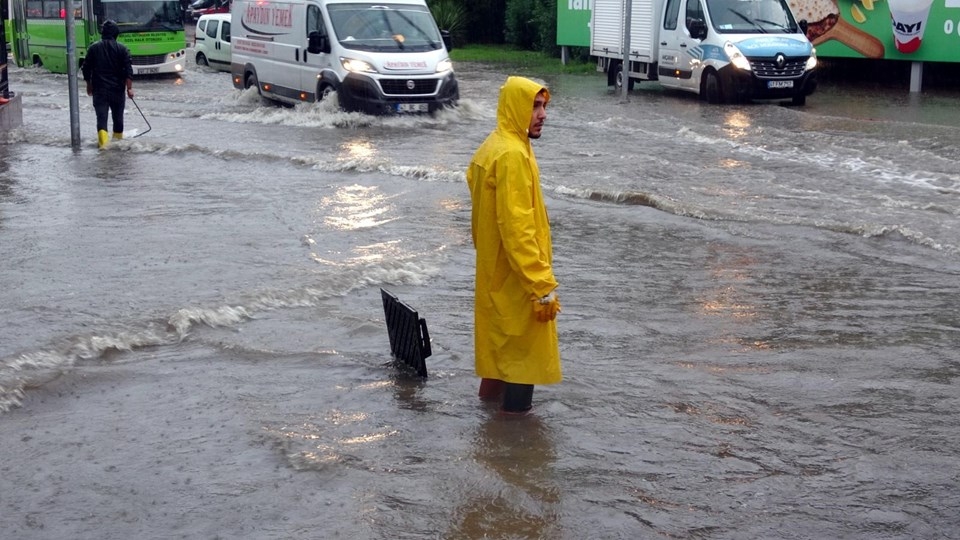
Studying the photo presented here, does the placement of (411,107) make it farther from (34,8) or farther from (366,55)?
(34,8)

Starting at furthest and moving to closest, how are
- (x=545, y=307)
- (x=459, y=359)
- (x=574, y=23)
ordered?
1. (x=574, y=23)
2. (x=459, y=359)
3. (x=545, y=307)

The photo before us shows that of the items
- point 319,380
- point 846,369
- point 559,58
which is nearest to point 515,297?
point 319,380

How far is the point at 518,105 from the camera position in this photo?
18.0 feet

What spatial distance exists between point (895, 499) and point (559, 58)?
35455 mm

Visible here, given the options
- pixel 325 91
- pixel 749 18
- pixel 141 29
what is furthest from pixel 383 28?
pixel 141 29

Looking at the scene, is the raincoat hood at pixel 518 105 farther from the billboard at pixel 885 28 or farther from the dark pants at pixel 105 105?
the billboard at pixel 885 28

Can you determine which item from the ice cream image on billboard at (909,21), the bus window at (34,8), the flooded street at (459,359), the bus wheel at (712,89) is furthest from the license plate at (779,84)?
the bus window at (34,8)

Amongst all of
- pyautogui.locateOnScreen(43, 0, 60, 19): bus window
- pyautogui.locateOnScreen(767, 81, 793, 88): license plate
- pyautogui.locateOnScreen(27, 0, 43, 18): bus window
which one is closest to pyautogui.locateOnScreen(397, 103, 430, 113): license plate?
pyautogui.locateOnScreen(767, 81, 793, 88): license plate

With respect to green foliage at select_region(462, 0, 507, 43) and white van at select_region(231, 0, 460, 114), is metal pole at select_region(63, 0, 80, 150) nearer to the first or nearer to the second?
white van at select_region(231, 0, 460, 114)

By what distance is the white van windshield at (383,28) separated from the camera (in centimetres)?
2006

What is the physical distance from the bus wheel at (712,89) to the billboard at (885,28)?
4537 millimetres

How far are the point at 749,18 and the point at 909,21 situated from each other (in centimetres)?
379

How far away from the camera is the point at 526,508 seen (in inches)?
197

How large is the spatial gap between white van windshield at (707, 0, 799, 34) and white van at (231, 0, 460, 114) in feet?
17.1
